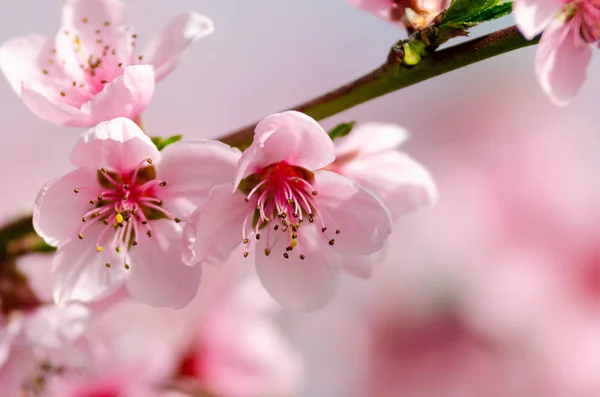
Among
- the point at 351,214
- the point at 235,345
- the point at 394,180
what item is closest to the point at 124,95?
the point at 351,214

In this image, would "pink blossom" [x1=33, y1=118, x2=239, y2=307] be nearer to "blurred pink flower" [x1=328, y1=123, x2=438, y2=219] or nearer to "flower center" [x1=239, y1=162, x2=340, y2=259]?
"flower center" [x1=239, y1=162, x2=340, y2=259]

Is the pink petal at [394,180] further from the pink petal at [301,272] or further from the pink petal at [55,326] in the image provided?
the pink petal at [55,326]

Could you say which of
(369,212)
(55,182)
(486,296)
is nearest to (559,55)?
(369,212)

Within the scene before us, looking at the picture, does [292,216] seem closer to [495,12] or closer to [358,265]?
[358,265]

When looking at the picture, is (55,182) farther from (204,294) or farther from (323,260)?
(204,294)

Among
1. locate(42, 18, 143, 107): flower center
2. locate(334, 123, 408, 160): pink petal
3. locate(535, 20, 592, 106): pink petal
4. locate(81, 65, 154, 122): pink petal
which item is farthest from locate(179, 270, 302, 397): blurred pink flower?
locate(535, 20, 592, 106): pink petal

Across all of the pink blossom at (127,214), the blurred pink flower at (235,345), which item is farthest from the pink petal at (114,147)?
the blurred pink flower at (235,345)

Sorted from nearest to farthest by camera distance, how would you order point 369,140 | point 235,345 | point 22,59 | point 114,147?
1. point 114,147
2. point 22,59
3. point 369,140
4. point 235,345
